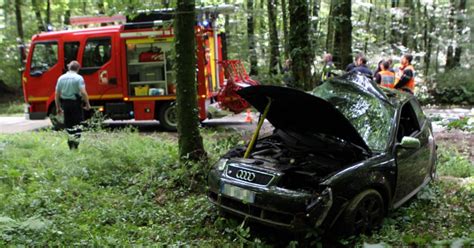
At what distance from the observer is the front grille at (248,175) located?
15.3ft

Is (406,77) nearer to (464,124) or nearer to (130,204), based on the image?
(464,124)

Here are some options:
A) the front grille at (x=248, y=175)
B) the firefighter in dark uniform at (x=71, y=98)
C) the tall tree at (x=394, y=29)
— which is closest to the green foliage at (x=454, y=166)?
the front grille at (x=248, y=175)

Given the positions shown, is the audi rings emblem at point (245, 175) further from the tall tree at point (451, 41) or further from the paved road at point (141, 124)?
the tall tree at point (451, 41)

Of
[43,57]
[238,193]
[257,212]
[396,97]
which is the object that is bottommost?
[257,212]

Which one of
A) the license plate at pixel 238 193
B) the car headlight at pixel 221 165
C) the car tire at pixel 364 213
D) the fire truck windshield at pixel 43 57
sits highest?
the fire truck windshield at pixel 43 57

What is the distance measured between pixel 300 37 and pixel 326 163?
135 inches

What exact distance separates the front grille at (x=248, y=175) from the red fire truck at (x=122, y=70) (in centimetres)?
691

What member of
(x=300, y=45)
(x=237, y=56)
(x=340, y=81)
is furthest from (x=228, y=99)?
(x=237, y=56)

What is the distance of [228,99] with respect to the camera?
12.4m

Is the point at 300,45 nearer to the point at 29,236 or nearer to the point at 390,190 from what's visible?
the point at 390,190

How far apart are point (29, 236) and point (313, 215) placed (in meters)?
2.80

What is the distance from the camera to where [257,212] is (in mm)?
4617

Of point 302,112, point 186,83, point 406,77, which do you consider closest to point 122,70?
point 186,83

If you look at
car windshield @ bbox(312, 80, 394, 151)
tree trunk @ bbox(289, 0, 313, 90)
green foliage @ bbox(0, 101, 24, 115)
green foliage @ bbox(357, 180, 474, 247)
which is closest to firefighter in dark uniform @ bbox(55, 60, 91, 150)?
tree trunk @ bbox(289, 0, 313, 90)
